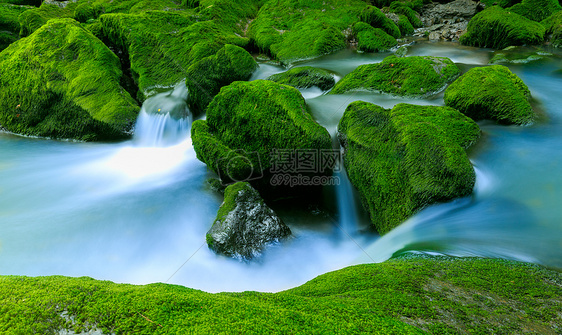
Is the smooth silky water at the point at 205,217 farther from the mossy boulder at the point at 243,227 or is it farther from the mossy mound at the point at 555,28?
the mossy mound at the point at 555,28

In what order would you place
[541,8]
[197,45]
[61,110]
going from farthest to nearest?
1. [541,8]
2. [197,45]
3. [61,110]

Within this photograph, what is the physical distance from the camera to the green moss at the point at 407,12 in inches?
576

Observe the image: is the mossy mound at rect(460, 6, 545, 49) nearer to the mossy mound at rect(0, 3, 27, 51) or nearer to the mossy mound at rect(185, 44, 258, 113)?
the mossy mound at rect(185, 44, 258, 113)

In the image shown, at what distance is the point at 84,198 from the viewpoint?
612cm

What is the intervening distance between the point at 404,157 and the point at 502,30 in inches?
386

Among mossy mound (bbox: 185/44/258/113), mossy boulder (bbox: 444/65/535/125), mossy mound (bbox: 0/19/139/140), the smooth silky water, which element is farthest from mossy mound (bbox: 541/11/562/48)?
mossy mound (bbox: 0/19/139/140)

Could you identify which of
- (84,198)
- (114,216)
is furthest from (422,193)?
(84,198)

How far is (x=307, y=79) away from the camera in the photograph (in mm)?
8188

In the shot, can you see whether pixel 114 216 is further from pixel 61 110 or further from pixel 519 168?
pixel 519 168

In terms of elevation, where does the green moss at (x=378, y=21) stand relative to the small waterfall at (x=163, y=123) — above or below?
above

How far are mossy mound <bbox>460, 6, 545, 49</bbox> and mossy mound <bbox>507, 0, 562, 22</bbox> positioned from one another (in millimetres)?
1811

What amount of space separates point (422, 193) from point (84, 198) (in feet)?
19.1

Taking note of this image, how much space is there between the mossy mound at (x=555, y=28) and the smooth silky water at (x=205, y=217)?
4282 mm

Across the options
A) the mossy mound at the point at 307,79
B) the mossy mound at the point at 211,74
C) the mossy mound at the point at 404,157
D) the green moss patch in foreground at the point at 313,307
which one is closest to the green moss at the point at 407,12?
the mossy mound at the point at 307,79
